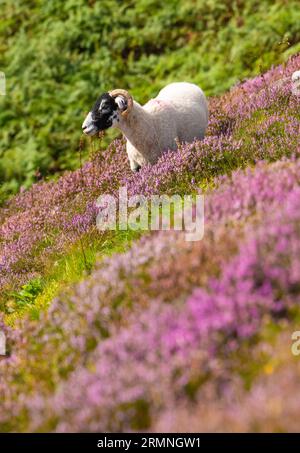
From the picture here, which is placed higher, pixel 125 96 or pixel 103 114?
pixel 125 96

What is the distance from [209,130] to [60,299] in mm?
5147

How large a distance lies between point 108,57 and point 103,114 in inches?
335

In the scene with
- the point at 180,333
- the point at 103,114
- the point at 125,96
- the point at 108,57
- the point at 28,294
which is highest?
the point at 108,57

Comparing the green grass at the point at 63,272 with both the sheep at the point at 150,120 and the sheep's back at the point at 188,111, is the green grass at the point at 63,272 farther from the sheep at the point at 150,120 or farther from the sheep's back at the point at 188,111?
the sheep's back at the point at 188,111

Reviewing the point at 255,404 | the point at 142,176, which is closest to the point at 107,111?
the point at 142,176

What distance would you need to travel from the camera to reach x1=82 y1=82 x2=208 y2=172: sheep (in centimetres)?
820

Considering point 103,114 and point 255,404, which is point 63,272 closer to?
point 103,114

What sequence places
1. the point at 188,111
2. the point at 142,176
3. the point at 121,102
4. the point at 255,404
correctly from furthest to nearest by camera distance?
the point at 188,111 → the point at 121,102 → the point at 142,176 → the point at 255,404

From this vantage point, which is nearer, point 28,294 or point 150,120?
point 28,294

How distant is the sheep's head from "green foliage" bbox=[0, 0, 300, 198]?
184 inches

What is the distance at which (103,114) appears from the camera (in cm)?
817

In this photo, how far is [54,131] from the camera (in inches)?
580

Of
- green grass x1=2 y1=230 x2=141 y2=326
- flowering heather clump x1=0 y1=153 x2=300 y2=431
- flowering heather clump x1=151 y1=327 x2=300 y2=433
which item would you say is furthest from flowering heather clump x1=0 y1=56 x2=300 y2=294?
flowering heather clump x1=151 y1=327 x2=300 y2=433
